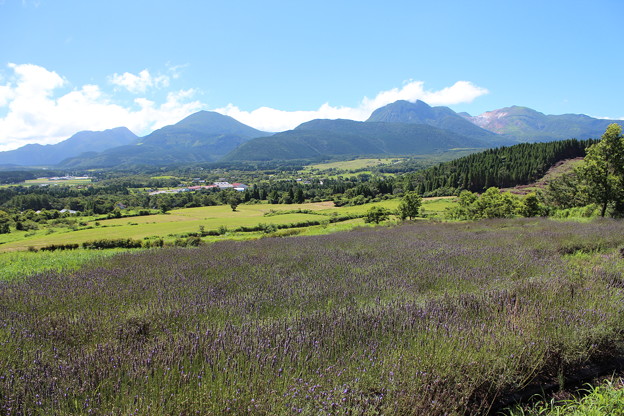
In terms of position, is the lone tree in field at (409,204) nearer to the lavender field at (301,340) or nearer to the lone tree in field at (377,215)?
the lone tree in field at (377,215)

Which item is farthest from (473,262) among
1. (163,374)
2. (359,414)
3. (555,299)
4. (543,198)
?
(543,198)

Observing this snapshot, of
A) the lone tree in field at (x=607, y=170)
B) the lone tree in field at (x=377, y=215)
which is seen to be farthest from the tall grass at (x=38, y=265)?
the lone tree in field at (x=377, y=215)

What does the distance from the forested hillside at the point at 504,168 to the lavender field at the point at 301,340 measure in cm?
9965

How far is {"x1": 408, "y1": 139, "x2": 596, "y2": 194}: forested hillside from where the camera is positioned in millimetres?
95625

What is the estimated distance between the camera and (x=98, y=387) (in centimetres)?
264

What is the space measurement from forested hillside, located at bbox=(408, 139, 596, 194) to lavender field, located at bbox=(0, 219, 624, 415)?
327 feet

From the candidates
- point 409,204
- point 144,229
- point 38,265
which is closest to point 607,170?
point 409,204

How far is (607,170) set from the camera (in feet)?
70.6

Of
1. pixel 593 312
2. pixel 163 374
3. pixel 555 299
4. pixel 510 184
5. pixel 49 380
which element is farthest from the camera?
pixel 510 184

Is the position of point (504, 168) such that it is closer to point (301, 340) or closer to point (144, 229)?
point (144, 229)

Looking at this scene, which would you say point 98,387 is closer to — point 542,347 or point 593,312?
point 542,347

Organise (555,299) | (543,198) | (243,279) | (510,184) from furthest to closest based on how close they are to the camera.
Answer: (510,184)
(543,198)
(243,279)
(555,299)

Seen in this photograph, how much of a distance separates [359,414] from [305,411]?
0.43 m

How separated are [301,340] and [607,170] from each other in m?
27.2
